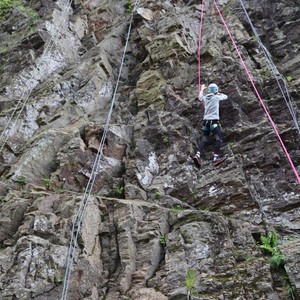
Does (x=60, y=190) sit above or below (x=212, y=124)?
below

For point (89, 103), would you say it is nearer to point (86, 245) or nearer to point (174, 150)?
point (174, 150)

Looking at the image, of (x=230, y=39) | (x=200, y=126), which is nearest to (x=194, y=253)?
(x=200, y=126)

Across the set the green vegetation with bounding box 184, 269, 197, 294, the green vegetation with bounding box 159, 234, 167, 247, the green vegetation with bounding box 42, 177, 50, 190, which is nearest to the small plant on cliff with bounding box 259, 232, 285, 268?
the green vegetation with bounding box 184, 269, 197, 294

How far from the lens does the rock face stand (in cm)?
658

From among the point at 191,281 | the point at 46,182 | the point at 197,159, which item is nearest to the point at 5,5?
the point at 46,182

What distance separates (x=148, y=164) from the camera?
952cm

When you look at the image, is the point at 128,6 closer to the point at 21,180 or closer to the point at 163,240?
the point at 21,180

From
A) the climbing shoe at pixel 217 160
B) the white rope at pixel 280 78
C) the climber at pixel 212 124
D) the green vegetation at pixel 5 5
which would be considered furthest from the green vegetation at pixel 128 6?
the climbing shoe at pixel 217 160

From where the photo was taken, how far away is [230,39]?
13.8 m

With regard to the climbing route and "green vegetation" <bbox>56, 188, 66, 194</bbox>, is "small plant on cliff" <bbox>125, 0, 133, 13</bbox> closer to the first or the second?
the climbing route

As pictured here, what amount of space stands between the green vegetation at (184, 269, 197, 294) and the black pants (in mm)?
3590

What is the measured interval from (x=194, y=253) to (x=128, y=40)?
11211mm

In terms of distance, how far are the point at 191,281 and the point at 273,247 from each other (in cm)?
161

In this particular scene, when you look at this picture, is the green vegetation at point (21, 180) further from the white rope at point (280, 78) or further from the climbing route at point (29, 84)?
the white rope at point (280, 78)
